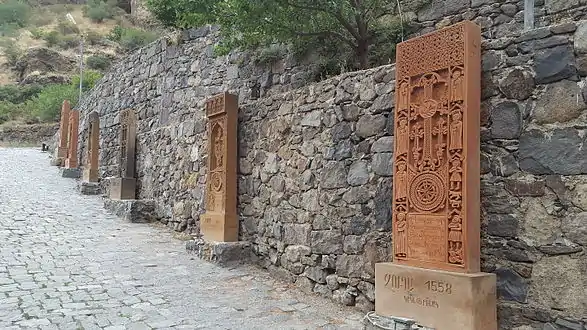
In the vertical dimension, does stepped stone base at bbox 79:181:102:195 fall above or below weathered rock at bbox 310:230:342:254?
above

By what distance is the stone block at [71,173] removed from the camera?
15406 millimetres

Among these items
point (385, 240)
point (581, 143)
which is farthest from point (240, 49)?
point (581, 143)

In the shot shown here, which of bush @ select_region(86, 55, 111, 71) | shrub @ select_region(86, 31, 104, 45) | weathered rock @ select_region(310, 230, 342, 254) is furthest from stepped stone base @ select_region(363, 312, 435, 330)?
shrub @ select_region(86, 31, 104, 45)

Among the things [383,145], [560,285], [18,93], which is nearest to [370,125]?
[383,145]

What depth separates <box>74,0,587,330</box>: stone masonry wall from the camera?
3.13m

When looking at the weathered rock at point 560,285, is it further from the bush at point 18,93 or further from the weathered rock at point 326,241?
the bush at point 18,93

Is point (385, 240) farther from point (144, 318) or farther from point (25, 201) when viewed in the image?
point (25, 201)

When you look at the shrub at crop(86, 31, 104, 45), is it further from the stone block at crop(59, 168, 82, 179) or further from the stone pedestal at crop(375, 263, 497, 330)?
the stone pedestal at crop(375, 263, 497, 330)

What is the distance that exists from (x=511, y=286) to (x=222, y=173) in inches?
174

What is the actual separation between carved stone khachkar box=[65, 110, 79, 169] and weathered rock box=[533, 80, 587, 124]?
51.6 ft

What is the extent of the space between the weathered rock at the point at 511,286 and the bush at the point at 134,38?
3046 cm

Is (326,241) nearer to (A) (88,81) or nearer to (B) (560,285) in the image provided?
(B) (560,285)

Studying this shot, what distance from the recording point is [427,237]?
362 centimetres

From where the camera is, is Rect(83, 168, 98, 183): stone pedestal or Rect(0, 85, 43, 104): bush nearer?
Rect(83, 168, 98, 183): stone pedestal
